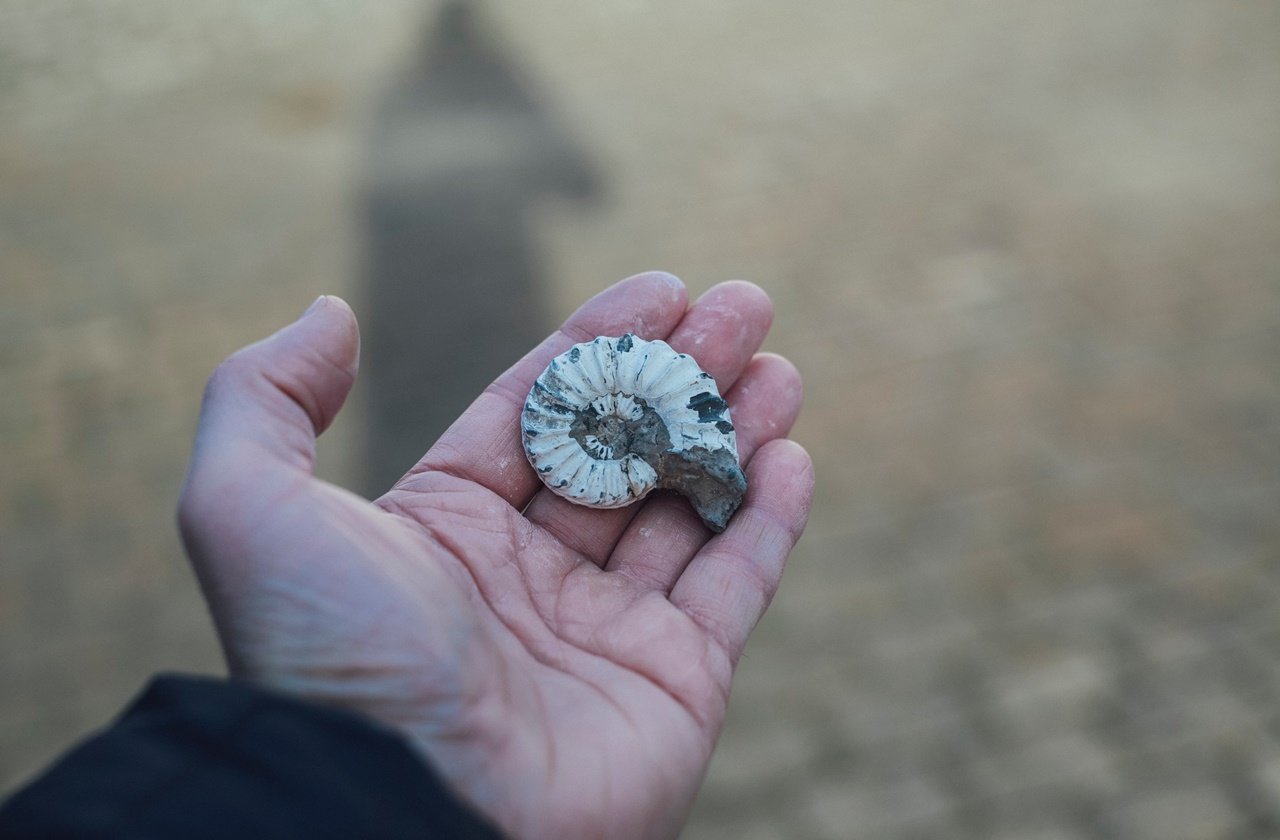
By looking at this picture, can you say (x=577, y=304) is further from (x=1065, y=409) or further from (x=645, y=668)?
(x=645, y=668)

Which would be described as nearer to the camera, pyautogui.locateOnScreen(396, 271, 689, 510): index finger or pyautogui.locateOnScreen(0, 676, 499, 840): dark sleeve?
pyautogui.locateOnScreen(0, 676, 499, 840): dark sleeve

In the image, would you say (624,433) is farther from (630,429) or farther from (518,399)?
(518,399)

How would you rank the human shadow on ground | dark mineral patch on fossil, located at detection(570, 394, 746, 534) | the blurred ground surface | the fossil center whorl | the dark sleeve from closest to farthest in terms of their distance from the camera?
the dark sleeve → dark mineral patch on fossil, located at detection(570, 394, 746, 534) → the fossil center whorl → the blurred ground surface → the human shadow on ground

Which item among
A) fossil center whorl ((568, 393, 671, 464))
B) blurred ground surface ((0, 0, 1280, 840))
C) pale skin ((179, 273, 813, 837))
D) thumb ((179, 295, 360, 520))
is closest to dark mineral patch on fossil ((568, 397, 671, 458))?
fossil center whorl ((568, 393, 671, 464))

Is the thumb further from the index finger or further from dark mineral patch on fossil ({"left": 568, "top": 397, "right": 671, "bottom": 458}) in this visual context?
dark mineral patch on fossil ({"left": 568, "top": 397, "right": 671, "bottom": 458})

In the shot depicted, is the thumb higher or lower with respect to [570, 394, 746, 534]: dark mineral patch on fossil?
lower

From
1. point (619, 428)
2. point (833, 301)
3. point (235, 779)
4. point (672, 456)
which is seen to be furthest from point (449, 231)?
point (235, 779)

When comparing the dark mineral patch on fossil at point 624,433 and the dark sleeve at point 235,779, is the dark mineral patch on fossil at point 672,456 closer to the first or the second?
the dark mineral patch on fossil at point 624,433

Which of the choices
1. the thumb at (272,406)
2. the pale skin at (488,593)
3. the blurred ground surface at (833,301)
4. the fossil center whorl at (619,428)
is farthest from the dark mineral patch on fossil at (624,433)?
the blurred ground surface at (833,301)
